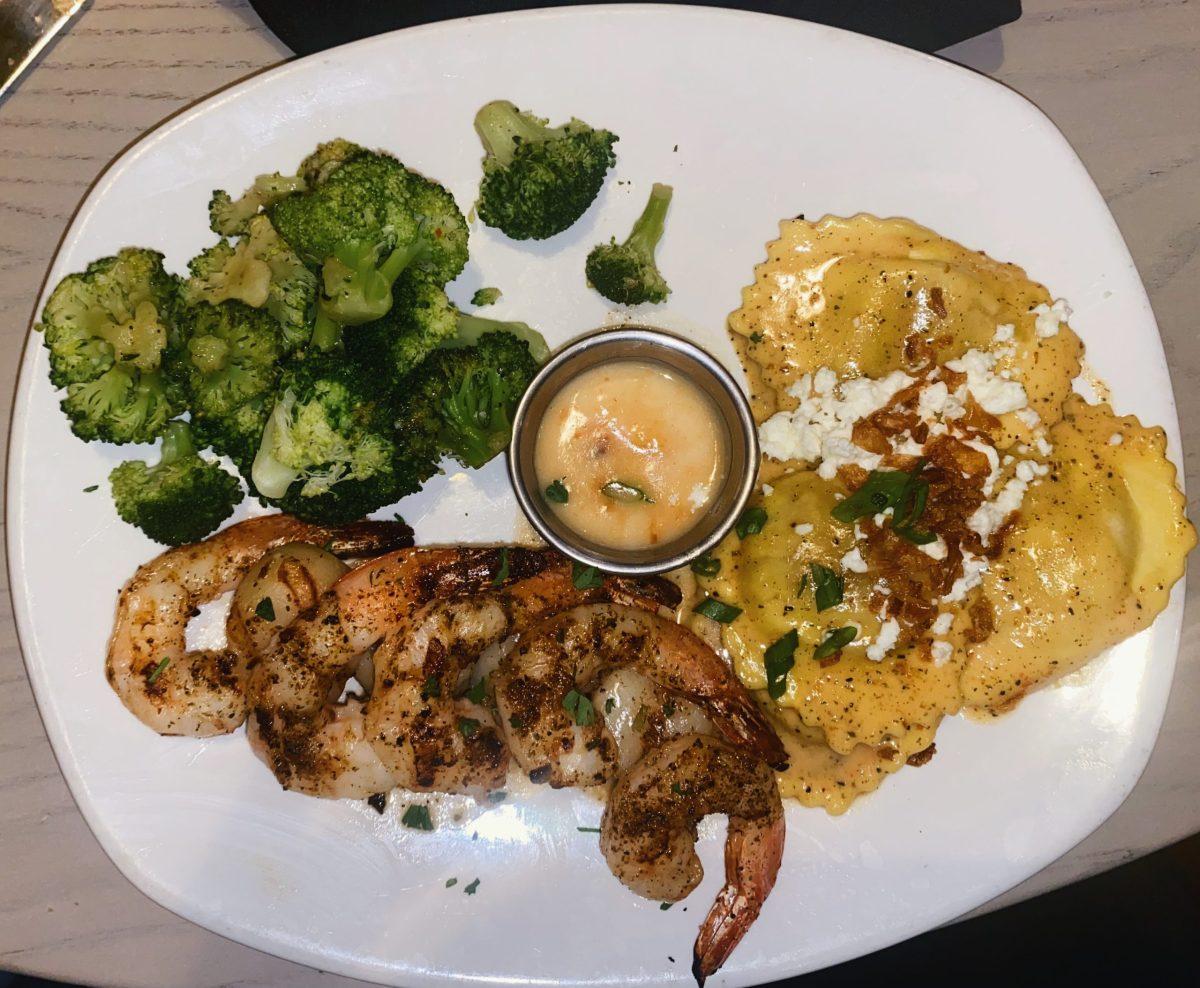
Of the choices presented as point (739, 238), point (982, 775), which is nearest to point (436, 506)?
point (739, 238)

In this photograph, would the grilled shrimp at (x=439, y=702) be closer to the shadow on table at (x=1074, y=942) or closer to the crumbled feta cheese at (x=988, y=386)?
the crumbled feta cheese at (x=988, y=386)

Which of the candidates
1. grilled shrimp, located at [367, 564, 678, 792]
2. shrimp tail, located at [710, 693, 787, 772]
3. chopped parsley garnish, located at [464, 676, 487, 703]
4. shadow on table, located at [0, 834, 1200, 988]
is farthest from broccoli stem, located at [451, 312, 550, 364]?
shadow on table, located at [0, 834, 1200, 988]

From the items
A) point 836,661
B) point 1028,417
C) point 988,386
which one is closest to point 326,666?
point 836,661

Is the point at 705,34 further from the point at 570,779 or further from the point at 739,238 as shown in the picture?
the point at 570,779

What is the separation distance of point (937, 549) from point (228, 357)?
280 cm

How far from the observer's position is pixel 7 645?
12.4 feet

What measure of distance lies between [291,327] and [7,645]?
202 centimetres

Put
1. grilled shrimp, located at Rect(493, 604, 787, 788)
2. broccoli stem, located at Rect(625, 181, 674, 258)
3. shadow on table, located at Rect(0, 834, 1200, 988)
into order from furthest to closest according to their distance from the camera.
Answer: shadow on table, located at Rect(0, 834, 1200, 988) → broccoli stem, located at Rect(625, 181, 674, 258) → grilled shrimp, located at Rect(493, 604, 787, 788)

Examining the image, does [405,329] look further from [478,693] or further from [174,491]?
[478,693]

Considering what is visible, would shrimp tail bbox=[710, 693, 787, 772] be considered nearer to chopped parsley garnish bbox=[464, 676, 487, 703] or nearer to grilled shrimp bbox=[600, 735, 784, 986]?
grilled shrimp bbox=[600, 735, 784, 986]

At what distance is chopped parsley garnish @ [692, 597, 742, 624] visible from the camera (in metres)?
3.54

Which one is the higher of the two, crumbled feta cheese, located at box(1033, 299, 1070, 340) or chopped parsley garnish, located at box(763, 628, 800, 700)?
crumbled feta cheese, located at box(1033, 299, 1070, 340)

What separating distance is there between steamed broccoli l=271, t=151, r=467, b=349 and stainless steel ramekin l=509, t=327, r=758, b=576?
61cm

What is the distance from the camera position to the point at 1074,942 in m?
4.82
